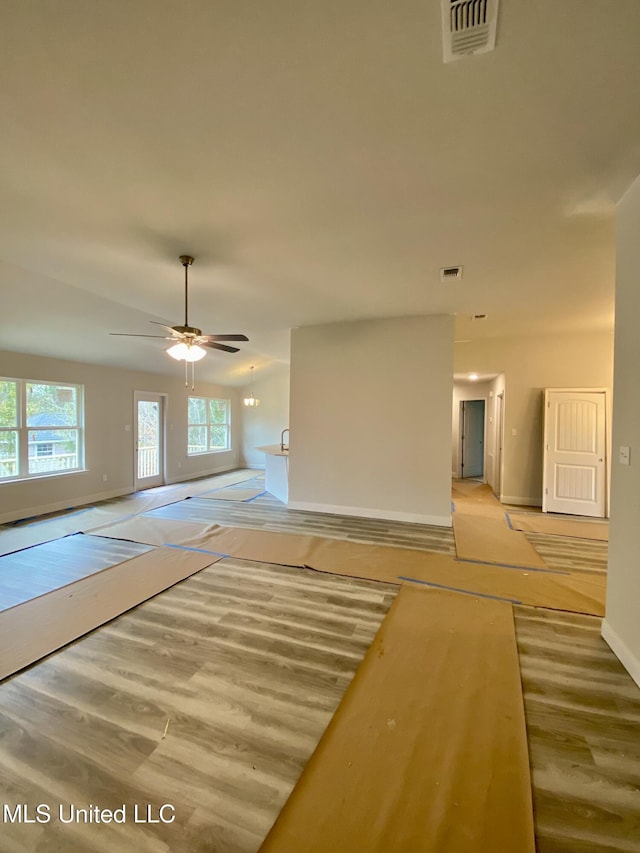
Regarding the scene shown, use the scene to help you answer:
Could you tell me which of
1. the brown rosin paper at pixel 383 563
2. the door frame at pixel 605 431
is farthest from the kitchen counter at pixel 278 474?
the door frame at pixel 605 431

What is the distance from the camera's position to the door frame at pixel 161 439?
7.00 m

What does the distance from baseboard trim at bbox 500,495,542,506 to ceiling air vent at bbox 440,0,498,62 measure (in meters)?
6.04

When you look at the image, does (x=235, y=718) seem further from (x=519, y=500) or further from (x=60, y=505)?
(x=519, y=500)

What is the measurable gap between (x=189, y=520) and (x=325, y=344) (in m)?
3.19

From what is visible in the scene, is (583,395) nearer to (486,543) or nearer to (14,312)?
(486,543)

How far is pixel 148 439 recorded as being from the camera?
24.5ft

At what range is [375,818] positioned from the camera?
4.16ft

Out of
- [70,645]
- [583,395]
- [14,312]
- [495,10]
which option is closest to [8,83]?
[495,10]

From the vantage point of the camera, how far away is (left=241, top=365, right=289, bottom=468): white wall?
962 cm

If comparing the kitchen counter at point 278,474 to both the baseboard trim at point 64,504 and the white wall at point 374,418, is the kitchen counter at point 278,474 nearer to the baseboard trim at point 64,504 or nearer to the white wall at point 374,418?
the white wall at point 374,418

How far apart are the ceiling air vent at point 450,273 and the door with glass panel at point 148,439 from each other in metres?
6.03

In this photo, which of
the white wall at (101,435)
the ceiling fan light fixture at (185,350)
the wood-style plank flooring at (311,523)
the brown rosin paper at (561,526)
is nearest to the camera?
the ceiling fan light fixture at (185,350)

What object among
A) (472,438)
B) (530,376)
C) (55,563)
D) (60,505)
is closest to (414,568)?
(55,563)

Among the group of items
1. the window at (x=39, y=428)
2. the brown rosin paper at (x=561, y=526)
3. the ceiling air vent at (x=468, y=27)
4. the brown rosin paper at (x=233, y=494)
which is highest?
the ceiling air vent at (x=468, y=27)
